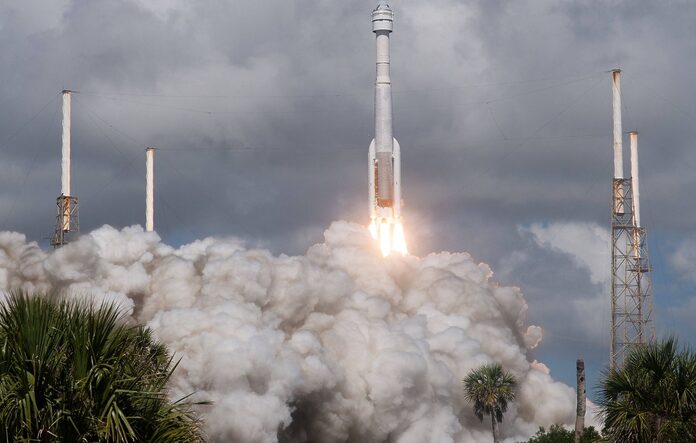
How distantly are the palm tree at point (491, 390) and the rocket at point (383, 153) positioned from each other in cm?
1938

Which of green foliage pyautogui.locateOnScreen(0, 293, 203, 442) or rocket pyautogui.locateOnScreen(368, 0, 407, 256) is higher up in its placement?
rocket pyautogui.locateOnScreen(368, 0, 407, 256)

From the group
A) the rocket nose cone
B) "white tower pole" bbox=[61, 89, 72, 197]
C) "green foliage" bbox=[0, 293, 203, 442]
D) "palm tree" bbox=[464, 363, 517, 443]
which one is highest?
the rocket nose cone

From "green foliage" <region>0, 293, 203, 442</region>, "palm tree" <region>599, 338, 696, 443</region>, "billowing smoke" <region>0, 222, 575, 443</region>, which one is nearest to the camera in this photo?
"green foliage" <region>0, 293, 203, 442</region>

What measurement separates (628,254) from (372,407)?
23054 millimetres

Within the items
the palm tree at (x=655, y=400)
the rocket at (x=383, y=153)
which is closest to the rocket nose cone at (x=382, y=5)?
the rocket at (x=383, y=153)

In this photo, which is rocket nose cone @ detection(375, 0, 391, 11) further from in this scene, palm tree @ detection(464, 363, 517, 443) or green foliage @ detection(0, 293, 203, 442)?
green foliage @ detection(0, 293, 203, 442)

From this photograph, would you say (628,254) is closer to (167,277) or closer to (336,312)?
(336,312)

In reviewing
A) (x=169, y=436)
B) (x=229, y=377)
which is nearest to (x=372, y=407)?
Answer: (x=229, y=377)

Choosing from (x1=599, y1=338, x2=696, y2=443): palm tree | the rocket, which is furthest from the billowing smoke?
(x1=599, y1=338, x2=696, y2=443): palm tree

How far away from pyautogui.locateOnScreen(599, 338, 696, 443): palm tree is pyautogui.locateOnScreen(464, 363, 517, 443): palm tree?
54.1 meters

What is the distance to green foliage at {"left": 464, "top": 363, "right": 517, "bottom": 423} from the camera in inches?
3868

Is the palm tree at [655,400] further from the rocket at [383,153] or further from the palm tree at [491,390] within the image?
the rocket at [383,153]

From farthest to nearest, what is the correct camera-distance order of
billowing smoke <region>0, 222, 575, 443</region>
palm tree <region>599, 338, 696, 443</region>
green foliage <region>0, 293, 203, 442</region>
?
1. billowing smoke <region>0, 222, 575, 443</region>
2. palm tree <region>599, 338, 696, 443</region>
3. green foliage <region>0, 293, 203, 442</region>

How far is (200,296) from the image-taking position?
104 m
